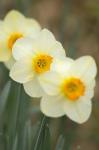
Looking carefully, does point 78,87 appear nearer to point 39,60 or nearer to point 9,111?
point 39,60

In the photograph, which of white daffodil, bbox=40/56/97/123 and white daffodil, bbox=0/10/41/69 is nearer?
white daffodil, bbox=40/56/97/123

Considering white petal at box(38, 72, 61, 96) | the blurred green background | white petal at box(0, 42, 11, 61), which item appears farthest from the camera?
the blurred green background

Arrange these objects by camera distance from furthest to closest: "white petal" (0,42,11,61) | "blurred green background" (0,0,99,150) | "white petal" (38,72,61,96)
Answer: "blurred green background" (0,0,99,150) < "white petal" (0,42,11,61) < "white petal" (38,72,61,96)

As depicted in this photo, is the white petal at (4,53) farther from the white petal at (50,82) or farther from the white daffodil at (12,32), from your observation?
the white petal at (50,82)

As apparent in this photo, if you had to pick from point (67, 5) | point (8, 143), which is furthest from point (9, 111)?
point (67, 5)

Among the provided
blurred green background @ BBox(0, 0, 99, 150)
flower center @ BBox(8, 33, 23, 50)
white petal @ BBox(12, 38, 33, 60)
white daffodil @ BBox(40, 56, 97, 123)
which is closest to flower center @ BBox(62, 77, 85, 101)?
white daffodil @ BBox(40, 56, 97, 123)

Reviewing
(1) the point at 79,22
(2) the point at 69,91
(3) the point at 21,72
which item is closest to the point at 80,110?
(2) the point at 69,91

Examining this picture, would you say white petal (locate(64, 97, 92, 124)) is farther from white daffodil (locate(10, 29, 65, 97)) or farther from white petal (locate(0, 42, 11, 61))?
white petal (locate(0, 42, 11, 61))
